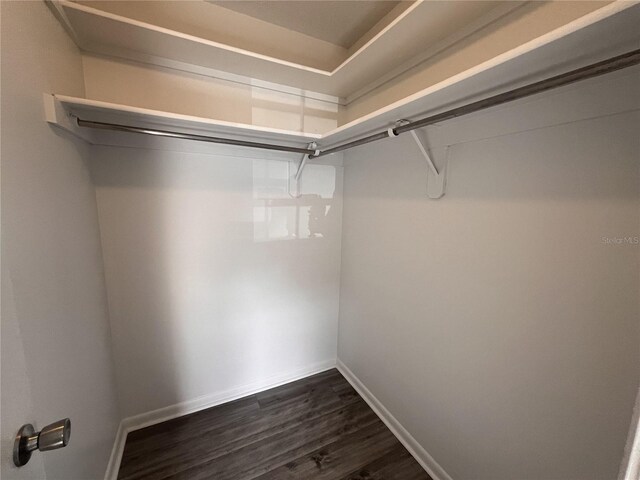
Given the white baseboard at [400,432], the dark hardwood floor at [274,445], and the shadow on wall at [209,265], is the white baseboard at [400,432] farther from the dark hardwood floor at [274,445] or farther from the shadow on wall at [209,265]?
the shadow on wall at [209,265]

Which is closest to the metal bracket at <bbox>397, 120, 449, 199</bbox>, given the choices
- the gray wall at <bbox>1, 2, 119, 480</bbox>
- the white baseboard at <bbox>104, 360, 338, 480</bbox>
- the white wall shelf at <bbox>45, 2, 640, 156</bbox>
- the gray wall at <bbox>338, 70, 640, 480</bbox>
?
the gray wall at <bbox>338, 70, 640, 480</bbox>

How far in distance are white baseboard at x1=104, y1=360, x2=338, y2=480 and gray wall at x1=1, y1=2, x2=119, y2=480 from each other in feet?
0.77

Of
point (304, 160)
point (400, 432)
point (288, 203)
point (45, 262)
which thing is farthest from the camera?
point (288, 203)

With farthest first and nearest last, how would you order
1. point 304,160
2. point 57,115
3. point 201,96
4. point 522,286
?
point 304,160 → point 201,96 → point 522,286 → point 57,115

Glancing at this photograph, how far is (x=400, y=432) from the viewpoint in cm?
170

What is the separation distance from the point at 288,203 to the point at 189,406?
1.66 meters

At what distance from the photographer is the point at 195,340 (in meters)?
1.81

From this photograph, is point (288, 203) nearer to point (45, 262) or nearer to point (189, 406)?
point (45, 262)

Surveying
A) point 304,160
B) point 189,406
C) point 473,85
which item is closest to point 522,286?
point 473,85

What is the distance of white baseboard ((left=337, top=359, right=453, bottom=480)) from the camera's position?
1467 mm

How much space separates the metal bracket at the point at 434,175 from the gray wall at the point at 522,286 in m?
0.04

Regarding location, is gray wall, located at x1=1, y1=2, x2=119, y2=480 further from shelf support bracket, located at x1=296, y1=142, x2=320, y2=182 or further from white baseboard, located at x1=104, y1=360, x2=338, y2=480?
shelf support bracket, located at x1=296, y1=142, x2=320, y2=182

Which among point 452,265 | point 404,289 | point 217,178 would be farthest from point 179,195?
point 452,265

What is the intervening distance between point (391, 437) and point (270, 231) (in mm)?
1652
